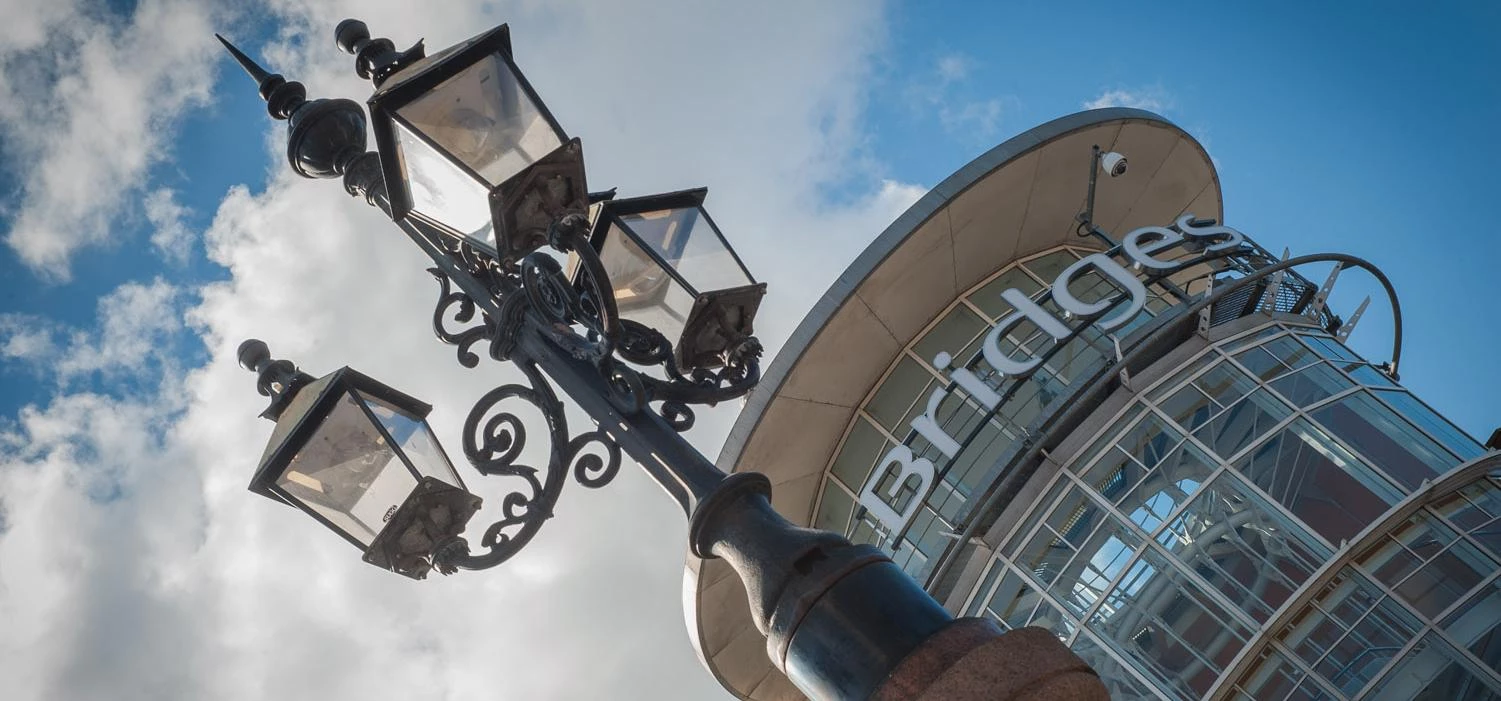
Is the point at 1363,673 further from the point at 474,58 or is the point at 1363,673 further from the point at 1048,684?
the point at 474,58

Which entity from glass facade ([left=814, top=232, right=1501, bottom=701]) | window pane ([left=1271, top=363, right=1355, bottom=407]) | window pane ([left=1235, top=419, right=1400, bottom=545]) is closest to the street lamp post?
glass facade ([left=814, top=232, right=1501, bottom=701])

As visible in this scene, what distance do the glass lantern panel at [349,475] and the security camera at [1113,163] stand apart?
38.8ft

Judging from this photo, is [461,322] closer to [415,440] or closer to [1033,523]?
[415,440]

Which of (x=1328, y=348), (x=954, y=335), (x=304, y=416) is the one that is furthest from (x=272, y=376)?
(x=1328, y=348)

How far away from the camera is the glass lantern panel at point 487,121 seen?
4.85m

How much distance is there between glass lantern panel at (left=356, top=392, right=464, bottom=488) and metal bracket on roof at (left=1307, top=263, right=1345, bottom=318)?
11951 millimetres

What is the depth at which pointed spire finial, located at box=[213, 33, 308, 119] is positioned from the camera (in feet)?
19.7

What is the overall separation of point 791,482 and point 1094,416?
4.50 meters

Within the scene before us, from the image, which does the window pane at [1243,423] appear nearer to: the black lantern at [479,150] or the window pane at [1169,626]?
the window pane at [1169,626]

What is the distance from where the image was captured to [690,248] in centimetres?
504

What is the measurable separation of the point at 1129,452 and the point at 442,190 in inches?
354

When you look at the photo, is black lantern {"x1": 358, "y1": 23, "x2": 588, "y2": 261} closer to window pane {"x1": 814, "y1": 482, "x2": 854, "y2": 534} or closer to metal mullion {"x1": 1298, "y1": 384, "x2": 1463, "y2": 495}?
metal mullion {"x1": 1298, "y1": 384, "x2": 1463, "y2": 495}

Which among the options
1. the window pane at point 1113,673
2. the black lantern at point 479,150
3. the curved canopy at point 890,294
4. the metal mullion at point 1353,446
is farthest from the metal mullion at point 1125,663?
the black lantern at point 479,150

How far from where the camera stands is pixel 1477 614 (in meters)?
9.41
